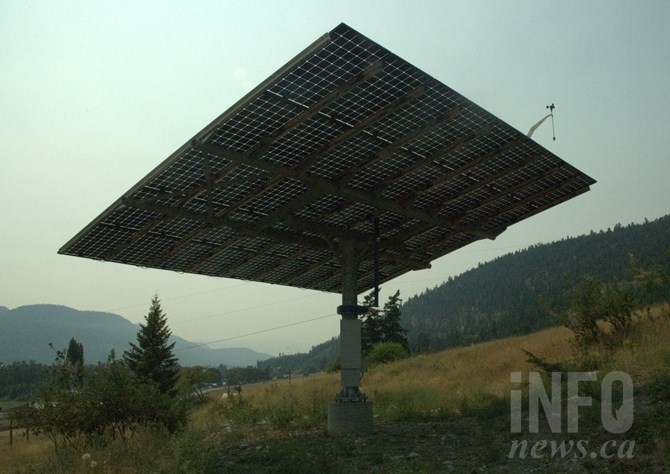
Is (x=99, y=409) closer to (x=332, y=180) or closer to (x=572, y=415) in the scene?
(x=332, y=180)

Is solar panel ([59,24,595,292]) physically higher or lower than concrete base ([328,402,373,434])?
higher

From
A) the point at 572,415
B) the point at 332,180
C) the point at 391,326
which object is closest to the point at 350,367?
the point at 332,180

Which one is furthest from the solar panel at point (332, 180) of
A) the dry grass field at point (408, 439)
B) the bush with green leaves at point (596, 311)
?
the bush with green leaves at point (596, 311)

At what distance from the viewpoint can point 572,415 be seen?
12.1 m

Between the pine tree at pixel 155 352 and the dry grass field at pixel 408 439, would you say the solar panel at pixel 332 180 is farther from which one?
the pine tree at pixel 155 352

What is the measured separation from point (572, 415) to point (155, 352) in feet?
157

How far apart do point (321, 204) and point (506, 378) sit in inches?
445

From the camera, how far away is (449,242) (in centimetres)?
1828

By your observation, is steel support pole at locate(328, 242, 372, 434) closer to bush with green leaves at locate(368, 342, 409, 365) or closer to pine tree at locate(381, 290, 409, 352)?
bush with green leaves at locate(368, 342, 409, 365)

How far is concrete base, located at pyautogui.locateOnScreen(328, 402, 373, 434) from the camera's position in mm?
13891

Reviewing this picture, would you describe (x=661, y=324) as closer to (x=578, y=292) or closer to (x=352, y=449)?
(x=578, y=292)

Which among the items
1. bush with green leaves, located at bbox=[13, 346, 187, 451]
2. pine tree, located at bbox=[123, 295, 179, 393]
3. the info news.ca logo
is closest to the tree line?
bush with green leaves, located at bbox=[13, 346, 187, 451]

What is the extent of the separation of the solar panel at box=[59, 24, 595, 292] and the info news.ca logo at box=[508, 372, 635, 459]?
4721 millimetres

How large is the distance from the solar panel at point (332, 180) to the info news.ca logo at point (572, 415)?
15.5ft
